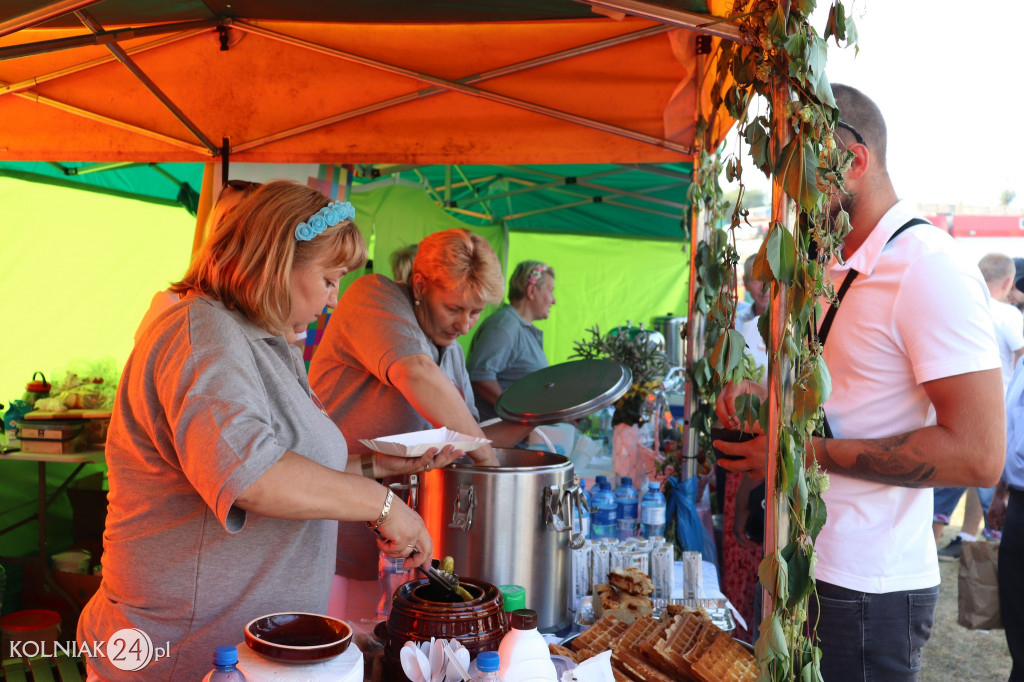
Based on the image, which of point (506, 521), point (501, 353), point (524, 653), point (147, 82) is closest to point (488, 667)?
A: point (524, 653)

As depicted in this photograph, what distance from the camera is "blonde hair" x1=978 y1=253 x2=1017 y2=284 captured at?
551cm

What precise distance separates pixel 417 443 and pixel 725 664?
803 mm

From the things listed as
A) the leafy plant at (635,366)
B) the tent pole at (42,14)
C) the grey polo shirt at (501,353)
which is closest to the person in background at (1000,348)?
the leafy plant at (635,366)

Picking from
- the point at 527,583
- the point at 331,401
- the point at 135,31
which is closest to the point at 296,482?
the point at 527,583

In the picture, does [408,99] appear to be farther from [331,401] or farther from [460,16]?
[331,401]

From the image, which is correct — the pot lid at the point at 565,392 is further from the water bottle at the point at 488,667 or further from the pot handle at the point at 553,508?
the water bottle at the point at 488,667

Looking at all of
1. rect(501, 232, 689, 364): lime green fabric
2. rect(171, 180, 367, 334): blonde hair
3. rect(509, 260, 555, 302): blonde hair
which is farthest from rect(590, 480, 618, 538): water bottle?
rect(501, 232, 689, 364): lime green fabric

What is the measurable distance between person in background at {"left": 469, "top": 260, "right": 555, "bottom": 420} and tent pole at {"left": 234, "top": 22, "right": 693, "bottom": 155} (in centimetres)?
185

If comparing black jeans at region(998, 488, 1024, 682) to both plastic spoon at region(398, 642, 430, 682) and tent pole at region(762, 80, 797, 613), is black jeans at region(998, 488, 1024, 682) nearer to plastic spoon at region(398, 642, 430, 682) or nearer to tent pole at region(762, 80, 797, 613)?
tent pole at region(762, 80, 797, 613)

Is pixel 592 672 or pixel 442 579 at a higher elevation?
pixel 442 579

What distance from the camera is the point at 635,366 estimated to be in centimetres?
427

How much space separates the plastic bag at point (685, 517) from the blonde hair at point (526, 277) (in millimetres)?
2643

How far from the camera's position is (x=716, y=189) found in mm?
2826

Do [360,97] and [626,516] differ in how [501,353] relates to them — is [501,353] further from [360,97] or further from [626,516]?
[626,516]
